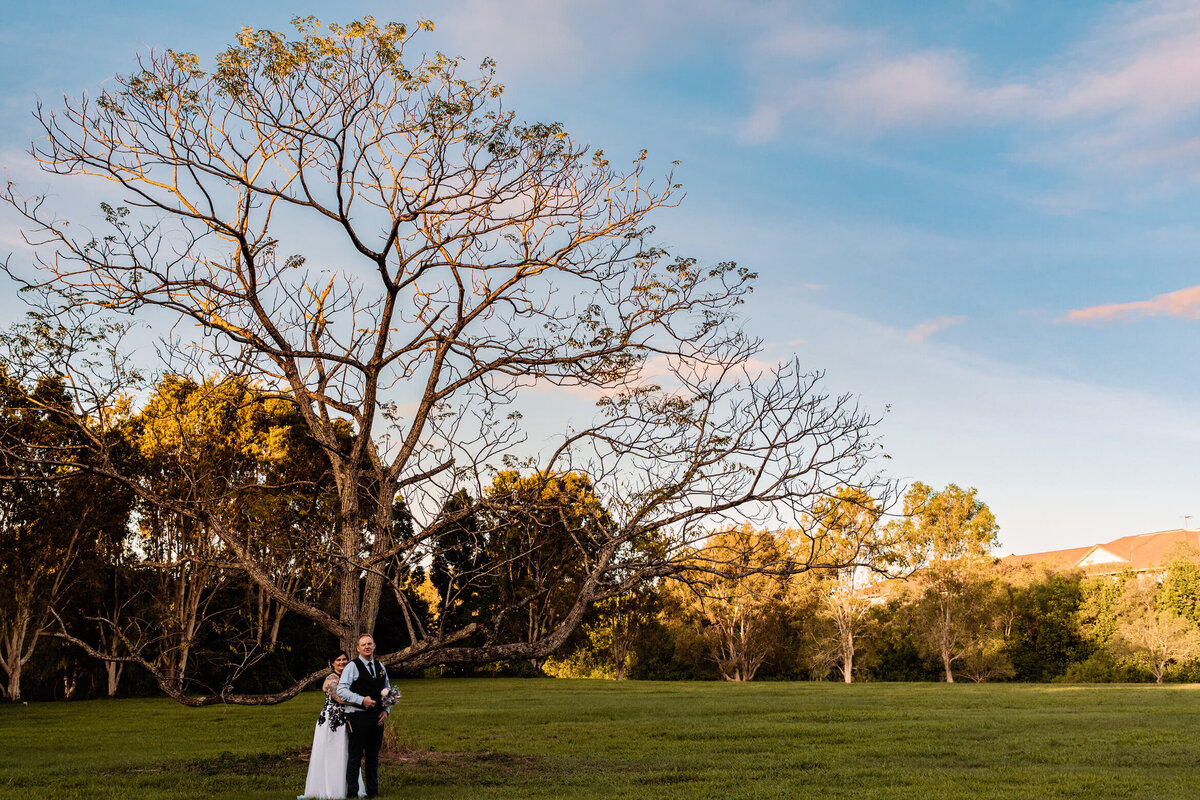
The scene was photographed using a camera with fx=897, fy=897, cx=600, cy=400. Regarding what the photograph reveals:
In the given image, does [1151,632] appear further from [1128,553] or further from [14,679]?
[14,679]

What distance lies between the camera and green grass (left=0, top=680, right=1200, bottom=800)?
11.8 metres

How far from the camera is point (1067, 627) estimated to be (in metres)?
50.5

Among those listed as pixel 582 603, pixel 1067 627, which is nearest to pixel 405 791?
pixel 582 603

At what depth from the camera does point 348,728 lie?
35.2 ft

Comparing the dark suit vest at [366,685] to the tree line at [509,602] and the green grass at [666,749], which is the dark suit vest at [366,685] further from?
the tree line at [509,602]

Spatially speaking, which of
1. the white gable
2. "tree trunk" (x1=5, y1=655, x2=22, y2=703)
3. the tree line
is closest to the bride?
the tree line

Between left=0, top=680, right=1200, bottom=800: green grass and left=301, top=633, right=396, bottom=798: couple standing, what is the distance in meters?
0.86

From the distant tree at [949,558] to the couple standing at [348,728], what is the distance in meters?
38.5

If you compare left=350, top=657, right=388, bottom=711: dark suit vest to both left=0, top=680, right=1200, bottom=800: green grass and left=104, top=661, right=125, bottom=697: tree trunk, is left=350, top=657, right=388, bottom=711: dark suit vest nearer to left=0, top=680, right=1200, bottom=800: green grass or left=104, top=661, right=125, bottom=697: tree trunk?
left=0, top=680, right=1200, bottom=800: green grass

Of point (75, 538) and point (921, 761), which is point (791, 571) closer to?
point (921, 761)

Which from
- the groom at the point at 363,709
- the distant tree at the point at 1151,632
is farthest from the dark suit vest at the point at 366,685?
the distant tree at the point at 1151,632

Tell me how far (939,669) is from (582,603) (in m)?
45.4

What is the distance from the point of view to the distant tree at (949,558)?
4891cm

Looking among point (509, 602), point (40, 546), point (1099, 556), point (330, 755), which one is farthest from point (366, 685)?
point (1099, 556)
